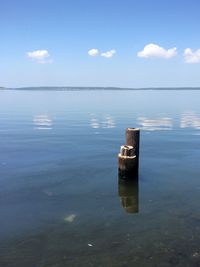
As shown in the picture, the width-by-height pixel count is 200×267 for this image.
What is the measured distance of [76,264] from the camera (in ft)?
25.7

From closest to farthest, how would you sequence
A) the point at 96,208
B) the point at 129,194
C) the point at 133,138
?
the point at 96,208 → the point at 129,194 → the point at 133,138

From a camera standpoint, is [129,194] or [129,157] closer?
[129,194]

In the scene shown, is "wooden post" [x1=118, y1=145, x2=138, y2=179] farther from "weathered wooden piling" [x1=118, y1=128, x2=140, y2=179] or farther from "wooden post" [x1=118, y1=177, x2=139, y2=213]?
"wooden post" [x1=118, y1=177, x2=139, y2=213]

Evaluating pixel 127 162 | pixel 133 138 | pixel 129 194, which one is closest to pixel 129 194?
pixel 129 194

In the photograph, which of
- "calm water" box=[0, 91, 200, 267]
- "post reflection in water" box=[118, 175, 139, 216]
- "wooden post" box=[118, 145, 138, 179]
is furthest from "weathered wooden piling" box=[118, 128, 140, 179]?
"calm water" box=[0, 91, 200, 267]

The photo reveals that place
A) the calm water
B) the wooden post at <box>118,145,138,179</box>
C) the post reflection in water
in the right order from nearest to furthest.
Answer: the calm water → the post reflection in water → the wooden post at <box>118,145,138,179</box>

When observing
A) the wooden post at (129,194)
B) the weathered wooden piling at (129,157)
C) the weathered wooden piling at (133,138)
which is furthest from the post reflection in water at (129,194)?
the weathered wooden piling at (133,138)

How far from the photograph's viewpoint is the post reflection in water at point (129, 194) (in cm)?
1138

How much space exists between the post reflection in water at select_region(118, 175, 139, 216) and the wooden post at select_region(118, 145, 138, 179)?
273 mm

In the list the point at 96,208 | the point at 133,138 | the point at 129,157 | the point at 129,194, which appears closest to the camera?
the point at 96,208

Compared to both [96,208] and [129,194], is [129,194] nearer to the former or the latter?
[129,194]

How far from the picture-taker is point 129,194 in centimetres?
1252

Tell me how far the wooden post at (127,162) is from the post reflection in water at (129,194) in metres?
0.27

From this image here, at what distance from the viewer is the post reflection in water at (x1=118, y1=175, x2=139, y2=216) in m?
11.4
